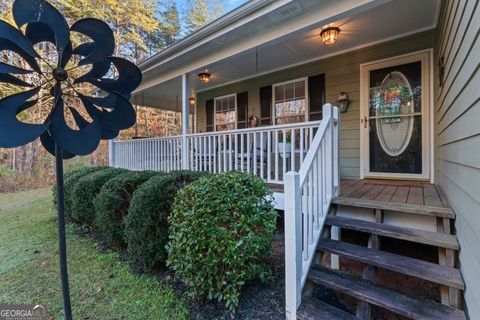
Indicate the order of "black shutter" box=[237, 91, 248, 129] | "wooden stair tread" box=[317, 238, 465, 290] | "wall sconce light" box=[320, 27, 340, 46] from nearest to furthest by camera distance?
"wooden stair tread" box=[317, 238, 465, 290] < "wall sconce light" box=[320, 27, 340, 46] < "black shutter" box=[237, 91, 248, 129]

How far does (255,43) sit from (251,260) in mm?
2979

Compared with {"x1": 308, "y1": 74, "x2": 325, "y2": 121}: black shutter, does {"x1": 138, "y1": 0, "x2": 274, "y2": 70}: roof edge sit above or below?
above

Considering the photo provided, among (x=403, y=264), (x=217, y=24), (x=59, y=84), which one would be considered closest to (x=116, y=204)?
(x=59, y=84)

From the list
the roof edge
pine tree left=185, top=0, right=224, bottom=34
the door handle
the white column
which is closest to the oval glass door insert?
the door handle

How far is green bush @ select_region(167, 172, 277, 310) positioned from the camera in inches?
Result: 85.9

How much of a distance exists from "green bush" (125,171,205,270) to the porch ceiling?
2.50m

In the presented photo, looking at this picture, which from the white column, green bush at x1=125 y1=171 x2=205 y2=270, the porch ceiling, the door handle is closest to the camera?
the white column

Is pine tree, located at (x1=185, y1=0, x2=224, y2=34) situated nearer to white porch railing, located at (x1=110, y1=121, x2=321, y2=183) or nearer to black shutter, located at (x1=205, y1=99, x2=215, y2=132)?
black shutter, located at (x1=205, y1=99, x2=215, y2=132)

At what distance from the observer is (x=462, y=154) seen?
5.82ft

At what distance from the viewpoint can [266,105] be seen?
6121mm

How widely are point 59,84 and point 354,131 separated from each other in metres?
4.47

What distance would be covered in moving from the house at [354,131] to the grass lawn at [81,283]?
133cm

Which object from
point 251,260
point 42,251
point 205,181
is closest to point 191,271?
point 251,260

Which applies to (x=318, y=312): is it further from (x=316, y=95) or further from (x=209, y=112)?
(x=209, y=112)
